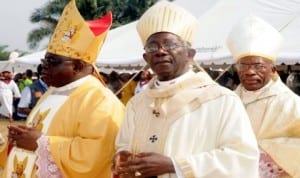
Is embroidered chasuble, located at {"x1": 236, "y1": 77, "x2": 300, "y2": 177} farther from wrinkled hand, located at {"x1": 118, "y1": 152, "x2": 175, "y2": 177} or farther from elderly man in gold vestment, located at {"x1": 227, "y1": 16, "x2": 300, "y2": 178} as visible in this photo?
wrinkled hand, located at {"x1": 118, "y1": 152, "x2": 175, "y2": 177}

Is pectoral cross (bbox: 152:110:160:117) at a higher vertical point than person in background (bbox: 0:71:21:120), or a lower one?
higher

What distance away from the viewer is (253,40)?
4.08 metres

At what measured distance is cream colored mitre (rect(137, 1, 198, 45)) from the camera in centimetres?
310

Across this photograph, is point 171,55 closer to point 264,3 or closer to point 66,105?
point 66,105

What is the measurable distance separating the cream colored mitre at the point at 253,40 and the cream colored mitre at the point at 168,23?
0.89 metres

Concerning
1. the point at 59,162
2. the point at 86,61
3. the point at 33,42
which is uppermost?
the point at 86,61

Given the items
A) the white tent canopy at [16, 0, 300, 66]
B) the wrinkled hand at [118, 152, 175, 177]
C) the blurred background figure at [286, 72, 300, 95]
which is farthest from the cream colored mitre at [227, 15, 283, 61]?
the blurred background figure at [286, 72, 300, 95]

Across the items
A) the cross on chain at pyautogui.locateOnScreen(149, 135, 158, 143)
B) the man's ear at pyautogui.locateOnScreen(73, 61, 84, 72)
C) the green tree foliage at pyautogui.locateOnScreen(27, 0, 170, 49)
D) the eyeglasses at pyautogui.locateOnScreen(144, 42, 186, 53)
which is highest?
the eyeglasses at pyautogui.locateOnScreen(144, 42, 186, 53)

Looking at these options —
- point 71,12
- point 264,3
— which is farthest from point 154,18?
point 264,3

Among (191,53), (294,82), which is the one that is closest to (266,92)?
(191,53)

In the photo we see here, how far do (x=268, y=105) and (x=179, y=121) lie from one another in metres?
1.12

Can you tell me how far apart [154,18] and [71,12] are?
122 cm

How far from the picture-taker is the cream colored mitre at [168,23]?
10.2ft

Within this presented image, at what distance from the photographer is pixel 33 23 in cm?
4325
